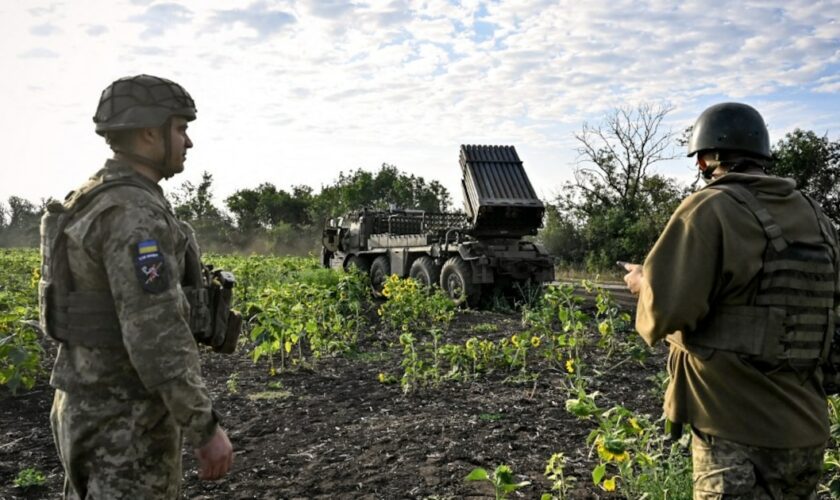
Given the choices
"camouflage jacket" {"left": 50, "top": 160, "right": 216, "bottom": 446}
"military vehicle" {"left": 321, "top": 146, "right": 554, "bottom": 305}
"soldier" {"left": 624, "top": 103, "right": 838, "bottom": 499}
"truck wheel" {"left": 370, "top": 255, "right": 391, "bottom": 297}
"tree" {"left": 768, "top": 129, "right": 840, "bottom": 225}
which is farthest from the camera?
"tree" {"left": 768, "top": 129, "right": 840, "bottom": 225}

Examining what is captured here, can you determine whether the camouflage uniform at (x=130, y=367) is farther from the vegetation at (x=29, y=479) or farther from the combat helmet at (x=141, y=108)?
the vegetation at (x=29, y=479)

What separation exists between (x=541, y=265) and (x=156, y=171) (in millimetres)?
9805

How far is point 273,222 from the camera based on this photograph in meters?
46.9

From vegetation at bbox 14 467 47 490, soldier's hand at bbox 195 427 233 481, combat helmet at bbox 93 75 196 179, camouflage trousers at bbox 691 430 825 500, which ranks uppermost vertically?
combat helmet at bbox 93 75 196 179

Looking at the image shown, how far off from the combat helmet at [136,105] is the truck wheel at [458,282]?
8666mm

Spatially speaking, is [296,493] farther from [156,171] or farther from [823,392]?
[823,392]

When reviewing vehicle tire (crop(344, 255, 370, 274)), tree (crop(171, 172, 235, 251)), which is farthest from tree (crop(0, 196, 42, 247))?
vehicle tire (crop(344, 255, 370, 274))

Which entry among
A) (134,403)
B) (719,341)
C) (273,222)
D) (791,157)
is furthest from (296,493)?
(273,222)

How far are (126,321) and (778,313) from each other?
6.59 feet

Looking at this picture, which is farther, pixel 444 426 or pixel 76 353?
pixel 444 426

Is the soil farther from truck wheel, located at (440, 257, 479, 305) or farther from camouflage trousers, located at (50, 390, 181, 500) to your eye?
truck wheel, located at (440, 257, 479, 305)

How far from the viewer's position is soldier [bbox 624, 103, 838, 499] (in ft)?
7.10

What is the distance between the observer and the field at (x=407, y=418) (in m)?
3.59

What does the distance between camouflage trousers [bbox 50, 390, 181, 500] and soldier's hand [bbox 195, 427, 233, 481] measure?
21cm
